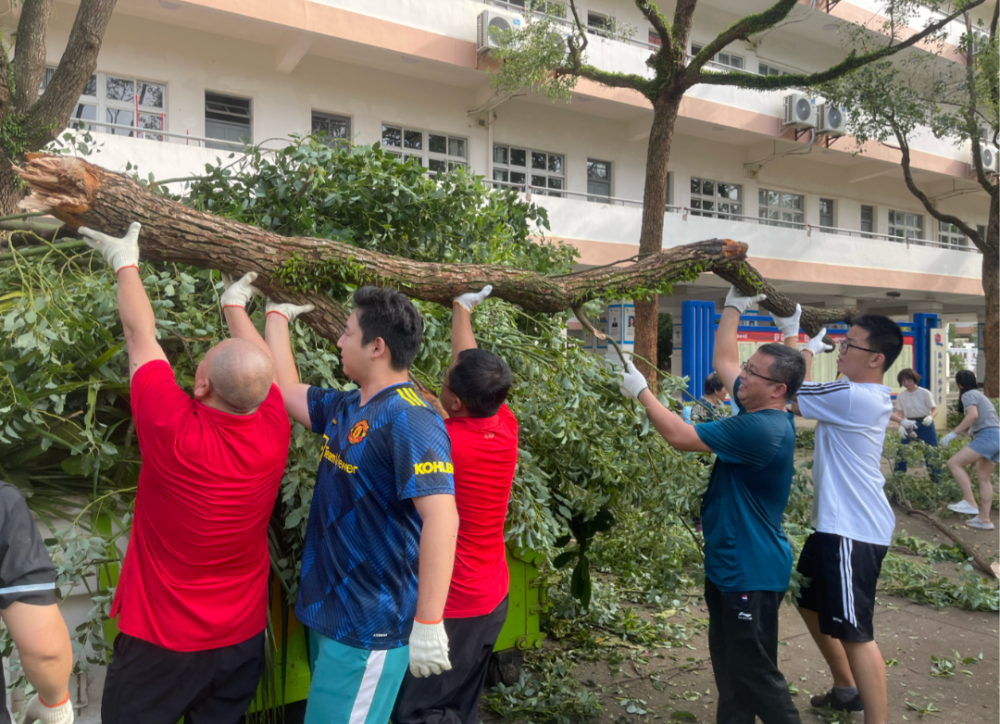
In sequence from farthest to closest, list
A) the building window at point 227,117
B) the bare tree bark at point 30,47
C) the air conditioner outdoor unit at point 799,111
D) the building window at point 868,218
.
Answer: the building window at point 868,218 → the air conditioner outdoor unit at point 799,111 → the building window at point 227,117 → the bare tree bark at point 30,47

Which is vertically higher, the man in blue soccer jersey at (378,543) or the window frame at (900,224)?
the window frame at (900,224)

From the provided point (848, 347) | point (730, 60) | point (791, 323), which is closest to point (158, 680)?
point (848, 347)

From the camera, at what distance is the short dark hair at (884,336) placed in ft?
11.7

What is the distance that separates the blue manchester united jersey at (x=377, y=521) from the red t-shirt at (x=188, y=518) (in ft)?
0.79

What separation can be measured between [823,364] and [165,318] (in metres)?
15.6

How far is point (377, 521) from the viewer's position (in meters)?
2.16

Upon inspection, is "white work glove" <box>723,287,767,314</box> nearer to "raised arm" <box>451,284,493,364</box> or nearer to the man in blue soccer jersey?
"raised arm" <box>451,284,493,364</box>

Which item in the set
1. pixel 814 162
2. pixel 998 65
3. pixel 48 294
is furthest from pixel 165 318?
pixel 814 162

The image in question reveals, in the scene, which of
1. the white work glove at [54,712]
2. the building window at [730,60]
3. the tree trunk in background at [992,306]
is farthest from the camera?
the building window at [730,60]

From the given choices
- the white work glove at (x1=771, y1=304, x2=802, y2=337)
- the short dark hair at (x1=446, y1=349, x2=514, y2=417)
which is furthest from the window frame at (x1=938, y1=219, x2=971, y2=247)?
the short dark hair at (x1=446, y1=349, x2=514, y2=417)

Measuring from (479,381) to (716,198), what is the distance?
57.3 ft

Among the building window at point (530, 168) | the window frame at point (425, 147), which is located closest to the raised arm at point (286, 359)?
the window frame at point (425, 147)

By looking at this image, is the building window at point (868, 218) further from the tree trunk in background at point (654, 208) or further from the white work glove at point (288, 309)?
the white work glove at point (288, 309)

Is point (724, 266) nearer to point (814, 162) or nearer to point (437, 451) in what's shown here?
point (437, 451)
